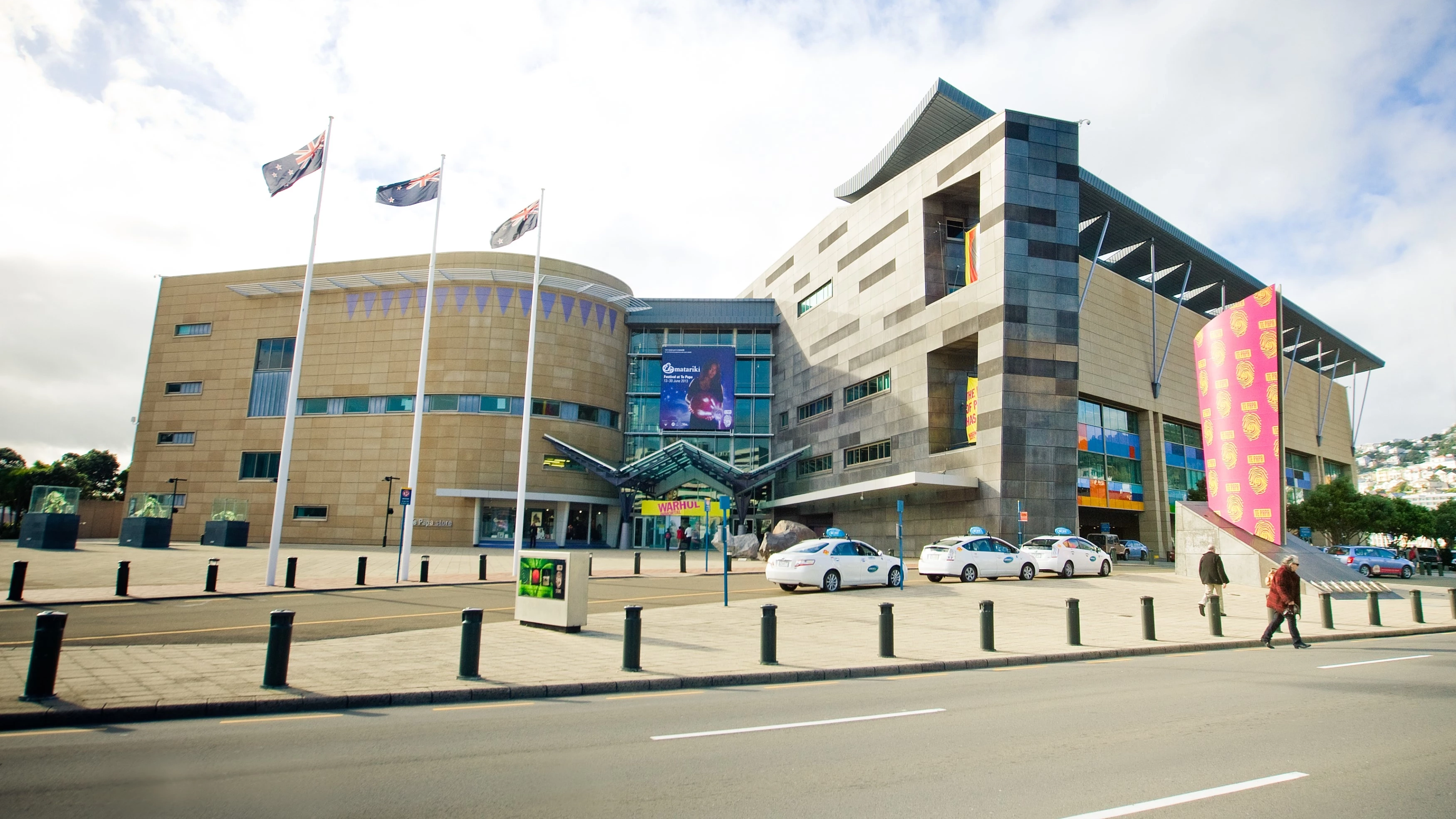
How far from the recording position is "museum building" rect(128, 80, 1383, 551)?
150 ft

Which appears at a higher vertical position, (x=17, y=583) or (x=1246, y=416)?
(x=1246, y=416)

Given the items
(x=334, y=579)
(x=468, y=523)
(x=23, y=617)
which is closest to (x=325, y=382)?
(x=468, y=523)

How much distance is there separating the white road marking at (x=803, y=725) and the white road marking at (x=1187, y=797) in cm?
298

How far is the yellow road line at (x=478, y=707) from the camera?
827cm

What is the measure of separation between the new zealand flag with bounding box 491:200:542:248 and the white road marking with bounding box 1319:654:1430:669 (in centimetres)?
2471

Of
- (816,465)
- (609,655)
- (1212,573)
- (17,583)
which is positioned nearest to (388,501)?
(816,465)

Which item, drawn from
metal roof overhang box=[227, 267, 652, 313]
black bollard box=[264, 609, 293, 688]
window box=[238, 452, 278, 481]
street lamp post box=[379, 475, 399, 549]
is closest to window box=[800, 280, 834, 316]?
metal roof overhang box=[227, 267, 652, 313]

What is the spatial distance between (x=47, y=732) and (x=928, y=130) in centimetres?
4992

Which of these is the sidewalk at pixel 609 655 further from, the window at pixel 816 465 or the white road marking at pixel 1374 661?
the window at pixel 816 465

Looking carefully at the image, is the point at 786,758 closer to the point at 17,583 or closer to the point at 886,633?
the point at 886,633

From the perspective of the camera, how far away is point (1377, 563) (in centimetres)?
3728

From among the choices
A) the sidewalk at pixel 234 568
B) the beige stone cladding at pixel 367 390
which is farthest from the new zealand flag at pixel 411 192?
the beige stone cladding at pixel 367 390

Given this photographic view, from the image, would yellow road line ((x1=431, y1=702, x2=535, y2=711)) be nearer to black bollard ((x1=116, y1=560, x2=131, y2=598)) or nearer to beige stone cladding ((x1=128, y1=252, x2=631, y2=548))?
black bollard ((x1=116, y1=560, x2=131, y2=598))

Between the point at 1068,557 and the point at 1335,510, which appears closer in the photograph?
the point at 1068,557
